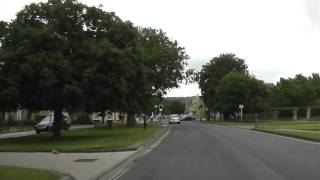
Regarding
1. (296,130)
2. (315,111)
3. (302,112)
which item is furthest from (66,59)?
(302,112)


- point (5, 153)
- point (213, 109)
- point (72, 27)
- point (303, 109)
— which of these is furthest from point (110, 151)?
point (213, 109)

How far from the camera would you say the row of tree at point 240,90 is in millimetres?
112000

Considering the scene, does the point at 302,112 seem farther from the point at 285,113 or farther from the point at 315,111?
the point at 285,113

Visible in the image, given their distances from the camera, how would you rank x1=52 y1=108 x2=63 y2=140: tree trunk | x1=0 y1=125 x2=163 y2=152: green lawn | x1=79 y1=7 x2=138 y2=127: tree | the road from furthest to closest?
x1=52 y1=108 x2=63 y2=140: tree trunk < x1=79 y1=7 x2=138 y2=127: tree < x1=0 y1=125 x2=163 y2=152: green lawn < the road

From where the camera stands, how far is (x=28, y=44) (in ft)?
120

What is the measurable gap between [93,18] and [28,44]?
4607mm

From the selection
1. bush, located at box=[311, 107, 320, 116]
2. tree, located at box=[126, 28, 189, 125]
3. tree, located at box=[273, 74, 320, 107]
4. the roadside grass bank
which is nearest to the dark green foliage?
bush, located at box=[311, 107, 320, 116]

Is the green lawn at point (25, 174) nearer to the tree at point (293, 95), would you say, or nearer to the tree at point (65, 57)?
the tree at point (65, 57)

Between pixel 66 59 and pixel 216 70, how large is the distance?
101 m

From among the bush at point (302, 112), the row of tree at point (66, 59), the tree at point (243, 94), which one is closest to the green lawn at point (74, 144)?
the row of tree at point (66, 59)

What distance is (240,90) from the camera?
111625 millimetres

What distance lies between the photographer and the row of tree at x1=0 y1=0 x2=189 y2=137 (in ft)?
119

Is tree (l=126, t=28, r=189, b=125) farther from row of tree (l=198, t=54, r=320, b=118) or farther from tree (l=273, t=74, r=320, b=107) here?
tree (l=273, t=74, r=320, b=107)

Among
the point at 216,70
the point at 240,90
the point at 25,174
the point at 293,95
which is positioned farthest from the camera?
the point at 216,70
